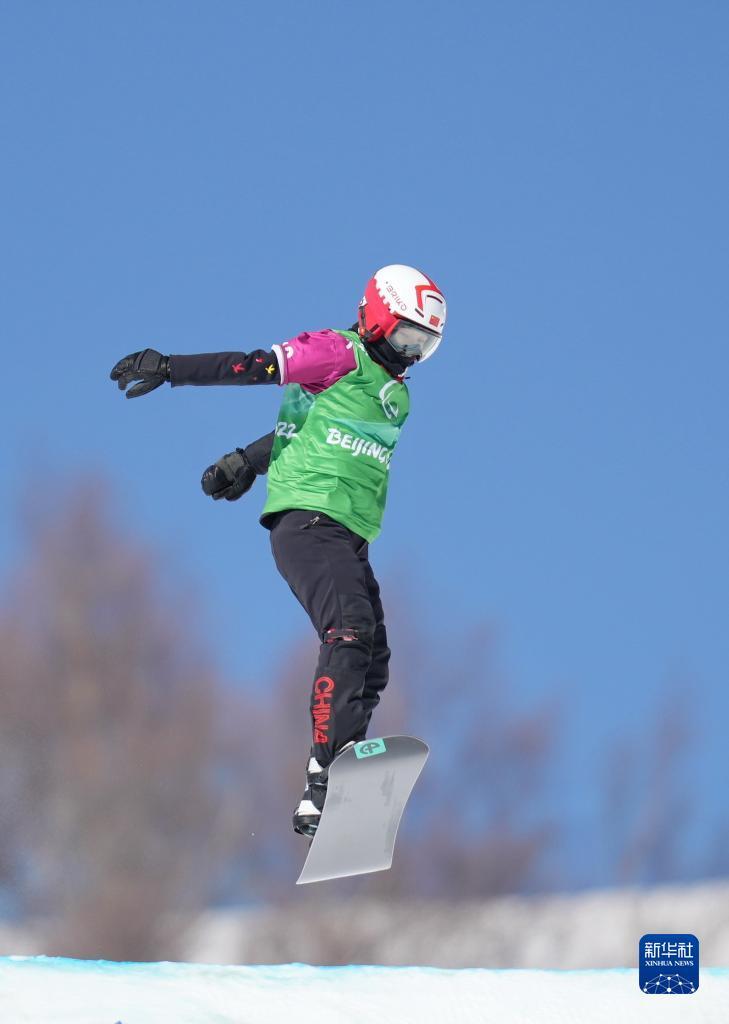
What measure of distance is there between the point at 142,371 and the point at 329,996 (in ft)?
12.6

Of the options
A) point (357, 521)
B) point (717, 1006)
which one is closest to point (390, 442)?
point (357, 521)

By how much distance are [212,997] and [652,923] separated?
53.3 feet

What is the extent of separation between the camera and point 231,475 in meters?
7.48

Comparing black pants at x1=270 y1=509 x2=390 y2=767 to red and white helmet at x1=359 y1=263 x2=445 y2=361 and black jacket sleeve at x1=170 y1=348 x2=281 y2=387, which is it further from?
red and white helmet at x1=359 y1=263 x2=445 y2=361

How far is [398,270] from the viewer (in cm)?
697

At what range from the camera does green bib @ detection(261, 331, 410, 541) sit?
6.75 meters

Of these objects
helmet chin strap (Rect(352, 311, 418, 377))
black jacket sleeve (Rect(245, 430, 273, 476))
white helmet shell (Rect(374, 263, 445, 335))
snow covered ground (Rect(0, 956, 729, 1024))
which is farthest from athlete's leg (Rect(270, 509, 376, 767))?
snow covered ground (Rect(0, 956, 729, 1024))

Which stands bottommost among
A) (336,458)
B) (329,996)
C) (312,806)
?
(329,996)

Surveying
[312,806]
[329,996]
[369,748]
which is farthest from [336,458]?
[329,996]

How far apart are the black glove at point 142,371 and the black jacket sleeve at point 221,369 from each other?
5 centimetres

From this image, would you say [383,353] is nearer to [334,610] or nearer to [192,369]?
[192,369]

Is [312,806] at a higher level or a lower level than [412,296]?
lower

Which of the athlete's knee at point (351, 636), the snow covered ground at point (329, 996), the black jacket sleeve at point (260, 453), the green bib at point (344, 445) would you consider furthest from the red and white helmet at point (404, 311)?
the snow covered ground at point (329, 996)

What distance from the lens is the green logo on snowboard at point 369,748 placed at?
21.0ft
